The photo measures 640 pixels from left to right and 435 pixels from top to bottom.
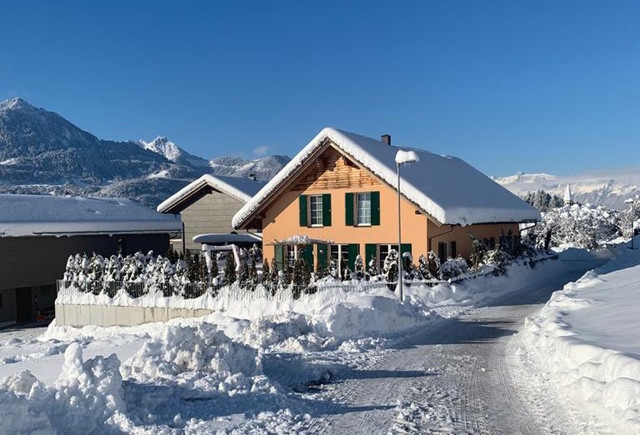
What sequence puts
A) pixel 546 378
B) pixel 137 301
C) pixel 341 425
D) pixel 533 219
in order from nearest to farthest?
pixel 341 425, pixel 546 378, pixel 137 301, pixel 533 219

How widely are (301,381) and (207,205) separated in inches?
990

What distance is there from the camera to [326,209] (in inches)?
999

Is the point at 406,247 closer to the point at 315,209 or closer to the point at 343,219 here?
the point at 343,219

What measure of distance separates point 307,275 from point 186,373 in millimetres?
11348

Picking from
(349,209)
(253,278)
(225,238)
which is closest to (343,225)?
(349,209)

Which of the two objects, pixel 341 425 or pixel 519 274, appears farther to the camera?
pixel 519 274

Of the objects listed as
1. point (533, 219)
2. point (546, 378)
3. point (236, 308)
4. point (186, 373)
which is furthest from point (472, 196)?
point (186, 373)

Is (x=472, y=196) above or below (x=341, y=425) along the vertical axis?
above

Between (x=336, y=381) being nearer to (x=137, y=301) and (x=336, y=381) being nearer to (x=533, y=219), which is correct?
(x=137, y=301)

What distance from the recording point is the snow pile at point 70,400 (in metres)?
5.95

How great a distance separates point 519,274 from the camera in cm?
2583

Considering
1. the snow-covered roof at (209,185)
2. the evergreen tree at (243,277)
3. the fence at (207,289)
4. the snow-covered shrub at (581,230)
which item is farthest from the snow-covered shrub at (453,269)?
the snow-covered shrub at (581,230)

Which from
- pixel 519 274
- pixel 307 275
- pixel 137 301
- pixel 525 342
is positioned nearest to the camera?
pixel 525 342

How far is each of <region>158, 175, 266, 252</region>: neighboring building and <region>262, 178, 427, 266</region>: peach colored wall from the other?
6.25m
